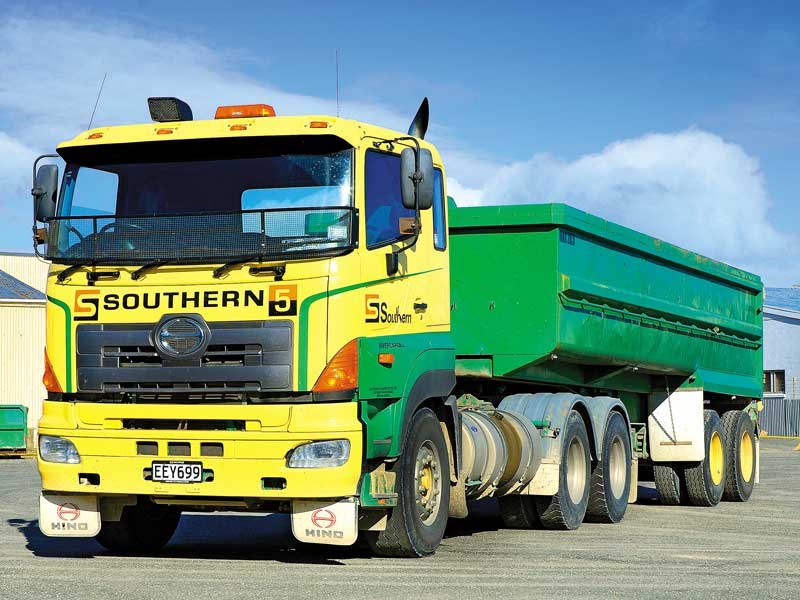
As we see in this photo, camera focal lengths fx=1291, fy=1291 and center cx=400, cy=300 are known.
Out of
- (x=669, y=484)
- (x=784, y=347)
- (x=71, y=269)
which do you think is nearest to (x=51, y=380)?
(x=71, y=269)

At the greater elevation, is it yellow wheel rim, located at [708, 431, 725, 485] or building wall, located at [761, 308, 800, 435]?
building wall, located at [761, 308, 800, 435]

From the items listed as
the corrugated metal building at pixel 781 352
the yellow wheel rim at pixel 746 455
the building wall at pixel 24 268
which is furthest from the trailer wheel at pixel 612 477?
the corrugated metal building at pixel 781 352

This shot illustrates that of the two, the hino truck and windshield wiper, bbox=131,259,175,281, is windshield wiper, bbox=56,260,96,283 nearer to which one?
the hino truck

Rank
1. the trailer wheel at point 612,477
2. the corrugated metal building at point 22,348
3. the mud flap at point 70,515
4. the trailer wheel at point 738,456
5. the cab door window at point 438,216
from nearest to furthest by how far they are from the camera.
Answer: the mud flap at point 70,515 → the cab door window at point 438,216 → the trailer wheel at point 612,477 → the trailer wheel at point 738,456 → the corrugated metal building at point 22,348

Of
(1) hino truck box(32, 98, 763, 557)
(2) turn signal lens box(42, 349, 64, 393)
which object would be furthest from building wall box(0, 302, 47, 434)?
(2) turn signal lens box(42, 349, 64, 393)

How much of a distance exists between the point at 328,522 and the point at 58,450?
196cm

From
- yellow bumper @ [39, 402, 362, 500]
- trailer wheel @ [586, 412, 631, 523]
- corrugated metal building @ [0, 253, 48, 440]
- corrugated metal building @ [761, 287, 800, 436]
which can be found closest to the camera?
yellow bumper @ [39, 402, 362, 500]

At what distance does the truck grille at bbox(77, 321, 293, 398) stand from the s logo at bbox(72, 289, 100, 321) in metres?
0.07

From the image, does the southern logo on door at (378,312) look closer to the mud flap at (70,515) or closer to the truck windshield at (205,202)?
the truck windshield at (205,202)

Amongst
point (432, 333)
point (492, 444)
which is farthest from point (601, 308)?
point (432, 333)

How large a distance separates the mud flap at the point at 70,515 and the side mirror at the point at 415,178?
3.04 metres

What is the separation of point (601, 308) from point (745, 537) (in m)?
2.59

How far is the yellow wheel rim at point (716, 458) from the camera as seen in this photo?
16312 millimetres

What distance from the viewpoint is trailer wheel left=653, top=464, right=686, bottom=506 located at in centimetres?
1598
